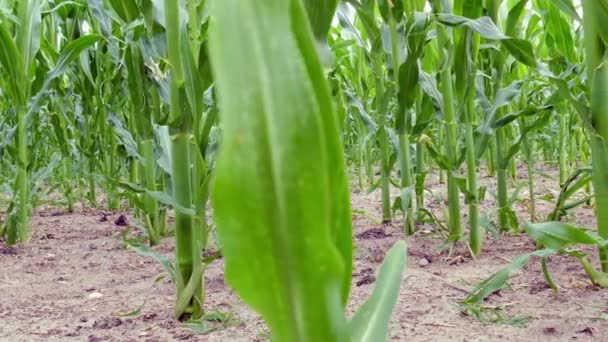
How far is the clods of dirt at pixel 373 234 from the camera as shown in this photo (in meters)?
2.51

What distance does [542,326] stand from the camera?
4.32 feet

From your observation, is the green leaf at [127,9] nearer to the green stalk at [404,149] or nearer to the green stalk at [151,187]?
the green stalk at [151,187]

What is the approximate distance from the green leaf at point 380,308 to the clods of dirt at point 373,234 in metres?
1.93

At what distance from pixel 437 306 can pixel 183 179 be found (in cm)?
73

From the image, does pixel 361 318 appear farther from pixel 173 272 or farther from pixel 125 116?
Result: pixel 125 116

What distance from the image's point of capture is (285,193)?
363 millimetres

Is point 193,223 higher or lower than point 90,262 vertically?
higher

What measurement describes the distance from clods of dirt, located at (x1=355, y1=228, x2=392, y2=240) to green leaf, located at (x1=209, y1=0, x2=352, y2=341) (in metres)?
2.13

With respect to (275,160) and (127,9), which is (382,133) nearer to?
(127,9)

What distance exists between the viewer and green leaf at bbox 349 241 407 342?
1.73 feet

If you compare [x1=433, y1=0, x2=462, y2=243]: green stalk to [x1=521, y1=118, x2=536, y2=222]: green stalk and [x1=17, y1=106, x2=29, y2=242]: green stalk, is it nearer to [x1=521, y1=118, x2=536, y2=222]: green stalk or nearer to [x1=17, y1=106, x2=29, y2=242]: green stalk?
[x1=521, y1=118, x2=536, y2=222]: green stalk

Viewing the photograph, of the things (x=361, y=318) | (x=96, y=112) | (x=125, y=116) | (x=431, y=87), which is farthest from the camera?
(x=125, y=116)

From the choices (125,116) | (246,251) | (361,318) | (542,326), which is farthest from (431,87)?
(125,116)

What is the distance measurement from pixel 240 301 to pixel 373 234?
1.05 m
